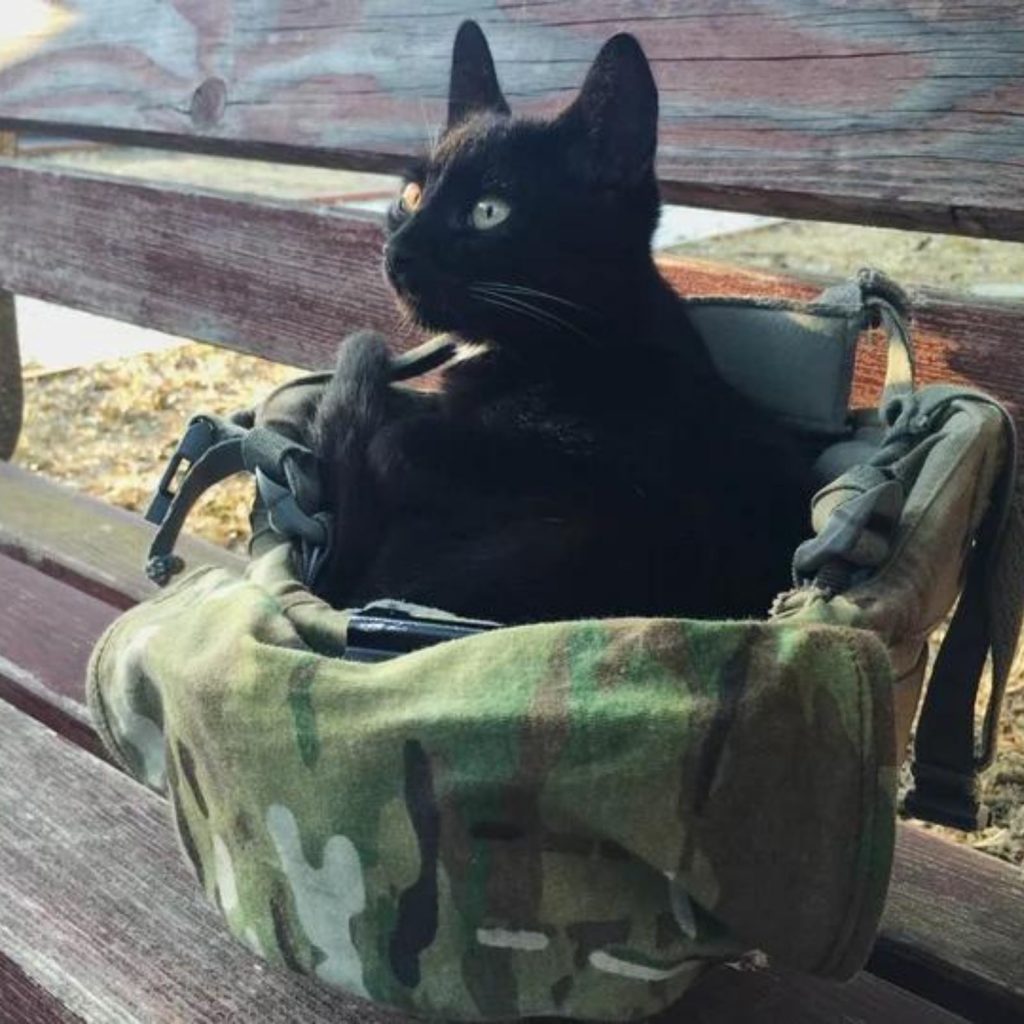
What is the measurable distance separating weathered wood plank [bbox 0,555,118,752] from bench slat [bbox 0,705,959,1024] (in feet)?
0.55

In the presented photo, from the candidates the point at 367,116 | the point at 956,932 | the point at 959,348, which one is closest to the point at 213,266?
the point at 367,116

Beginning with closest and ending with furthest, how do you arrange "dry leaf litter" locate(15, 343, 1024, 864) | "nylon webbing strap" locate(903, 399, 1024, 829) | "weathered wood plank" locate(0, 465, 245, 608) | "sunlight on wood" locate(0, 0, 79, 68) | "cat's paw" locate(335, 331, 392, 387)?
"nylon webbing strap" locate(903, 399, 1024, 829) < "cat's paw" locate(335, 331, 392, 387) < "weathered wood plank" locate(0, 465, 245, 608) < "sunlight on wood" locate(0, 0, 79, 68) < "dry leaf litter" locate(15, 343, 1024, 864)

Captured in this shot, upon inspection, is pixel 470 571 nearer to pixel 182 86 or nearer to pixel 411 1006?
pixel 411 1006

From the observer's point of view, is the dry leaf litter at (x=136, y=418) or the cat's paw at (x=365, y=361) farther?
the dry leaf litter at (x=136, y=418)

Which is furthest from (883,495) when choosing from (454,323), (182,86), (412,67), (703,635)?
(182,86)

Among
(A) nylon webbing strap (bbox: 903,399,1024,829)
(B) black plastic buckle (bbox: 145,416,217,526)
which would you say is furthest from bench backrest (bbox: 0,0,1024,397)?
(B) black plastic buckle (bbox: 145,416,217,526)

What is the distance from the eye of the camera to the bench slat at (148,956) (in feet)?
2.63

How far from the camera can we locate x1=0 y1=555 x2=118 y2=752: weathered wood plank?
3.87ft

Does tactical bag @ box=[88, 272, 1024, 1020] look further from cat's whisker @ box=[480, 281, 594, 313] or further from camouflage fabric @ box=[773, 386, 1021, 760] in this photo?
cat's whisker @ box=[480, 281, 594, 313]

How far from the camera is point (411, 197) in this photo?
1.23 m

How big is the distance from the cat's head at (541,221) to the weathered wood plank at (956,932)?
1.48 ft

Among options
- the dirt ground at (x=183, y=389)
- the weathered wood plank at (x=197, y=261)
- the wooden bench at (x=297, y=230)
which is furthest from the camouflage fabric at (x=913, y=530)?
the dirt ground at (x=183, y=389)

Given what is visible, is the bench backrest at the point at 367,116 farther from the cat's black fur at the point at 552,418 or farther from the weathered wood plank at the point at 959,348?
the cat's black fur at the point at 552,418

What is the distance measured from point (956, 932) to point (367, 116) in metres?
1.03
